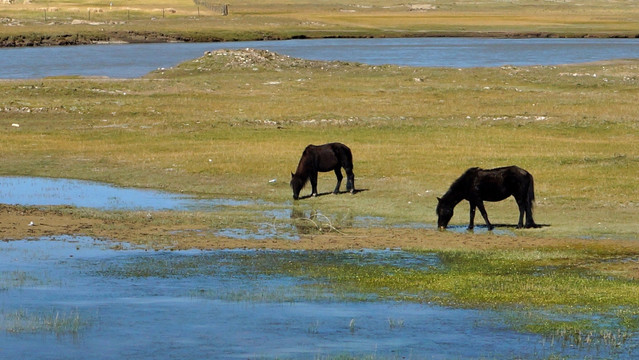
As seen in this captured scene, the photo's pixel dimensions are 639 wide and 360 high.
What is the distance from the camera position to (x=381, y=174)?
30.7 m

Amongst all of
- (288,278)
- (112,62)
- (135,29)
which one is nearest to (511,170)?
(288,278)

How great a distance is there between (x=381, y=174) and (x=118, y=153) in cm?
912

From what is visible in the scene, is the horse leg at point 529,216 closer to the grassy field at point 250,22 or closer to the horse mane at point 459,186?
the horse mane at point 459,186

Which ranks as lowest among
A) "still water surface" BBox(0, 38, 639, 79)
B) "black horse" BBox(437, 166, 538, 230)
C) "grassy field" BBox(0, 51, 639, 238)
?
"still water surface" BBox(0, 38, 639, 79)

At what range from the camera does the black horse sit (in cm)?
2248

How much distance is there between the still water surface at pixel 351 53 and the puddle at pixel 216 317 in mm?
48798

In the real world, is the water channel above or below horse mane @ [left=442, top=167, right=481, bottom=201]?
below

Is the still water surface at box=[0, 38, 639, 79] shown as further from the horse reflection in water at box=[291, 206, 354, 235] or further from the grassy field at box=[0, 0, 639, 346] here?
the horse reflection in water at box=[291, 206, 354, 235]

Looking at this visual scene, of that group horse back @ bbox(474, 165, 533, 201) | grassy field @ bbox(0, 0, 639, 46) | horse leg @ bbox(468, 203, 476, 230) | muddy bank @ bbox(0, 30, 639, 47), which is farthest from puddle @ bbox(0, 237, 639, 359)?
grassy field @ bbox(0, 0, 639, 46)

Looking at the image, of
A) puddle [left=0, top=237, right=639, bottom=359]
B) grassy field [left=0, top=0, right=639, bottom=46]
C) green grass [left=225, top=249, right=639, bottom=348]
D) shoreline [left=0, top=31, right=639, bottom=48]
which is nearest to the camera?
puddle [left=0, top=237, right=639, bottom=359]

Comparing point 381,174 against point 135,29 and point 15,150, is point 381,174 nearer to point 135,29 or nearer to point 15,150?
point 15,150

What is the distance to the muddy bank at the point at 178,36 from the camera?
106 meters

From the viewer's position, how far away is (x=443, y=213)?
22.9m

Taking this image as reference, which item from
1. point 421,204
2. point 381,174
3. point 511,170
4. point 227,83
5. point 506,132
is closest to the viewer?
point 511,170
